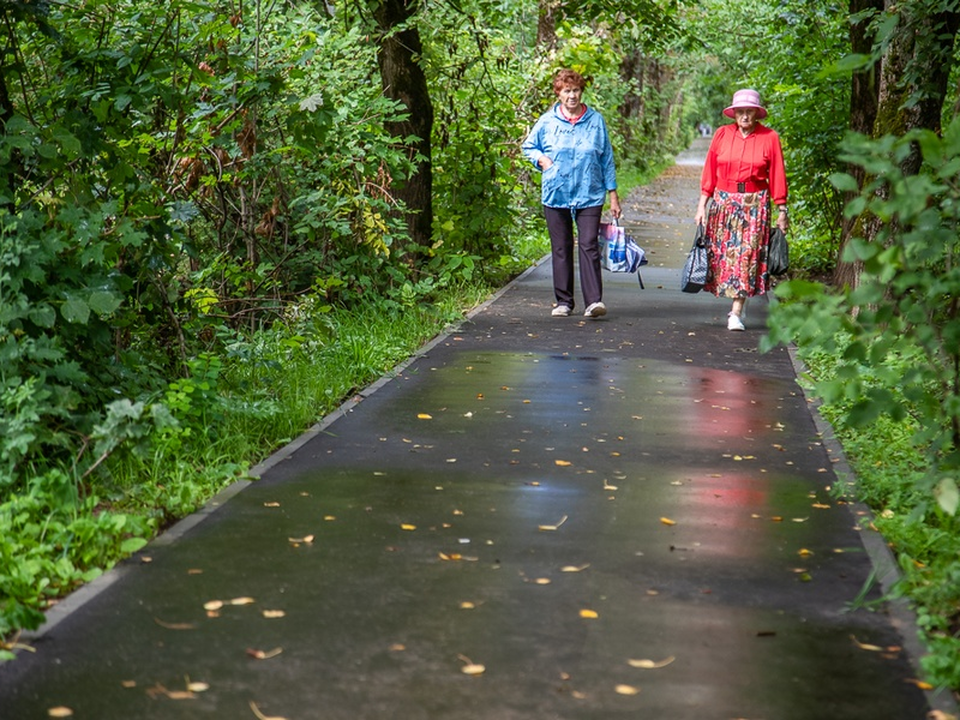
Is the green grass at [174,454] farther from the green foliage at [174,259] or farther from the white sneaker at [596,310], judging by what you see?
the white sneaker at [596,310]

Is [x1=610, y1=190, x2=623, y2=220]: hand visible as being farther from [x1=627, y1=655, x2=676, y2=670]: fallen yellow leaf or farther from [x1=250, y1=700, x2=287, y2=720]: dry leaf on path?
[x1=250, y1=700, x2=287, y2=720]: dry leaf on path

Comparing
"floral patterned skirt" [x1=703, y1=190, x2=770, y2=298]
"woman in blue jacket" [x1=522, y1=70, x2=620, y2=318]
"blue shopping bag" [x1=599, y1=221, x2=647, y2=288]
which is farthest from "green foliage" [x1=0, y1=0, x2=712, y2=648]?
"floral patterned skirt" [x1=703, y1=190, x2=770, y2=298]

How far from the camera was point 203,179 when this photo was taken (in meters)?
9.87

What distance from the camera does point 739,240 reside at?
11.9m

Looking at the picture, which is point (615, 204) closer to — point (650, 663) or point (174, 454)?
point (174, 454)

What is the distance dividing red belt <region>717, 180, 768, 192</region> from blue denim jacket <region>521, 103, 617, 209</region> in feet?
3.76

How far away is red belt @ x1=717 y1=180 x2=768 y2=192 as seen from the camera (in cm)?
1170

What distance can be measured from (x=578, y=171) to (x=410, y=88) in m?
2.34

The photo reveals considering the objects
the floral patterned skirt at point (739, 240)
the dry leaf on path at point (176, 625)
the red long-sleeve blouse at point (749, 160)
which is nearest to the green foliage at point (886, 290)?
the dry leaf on path at point (176, 625)

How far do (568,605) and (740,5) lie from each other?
2313 centimetres

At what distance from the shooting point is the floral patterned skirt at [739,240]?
11.9 m

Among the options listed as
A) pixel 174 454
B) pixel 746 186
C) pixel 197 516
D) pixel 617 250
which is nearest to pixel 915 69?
pixel 746 186

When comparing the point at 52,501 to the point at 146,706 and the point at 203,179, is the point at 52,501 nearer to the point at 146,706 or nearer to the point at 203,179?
the point at 146,706

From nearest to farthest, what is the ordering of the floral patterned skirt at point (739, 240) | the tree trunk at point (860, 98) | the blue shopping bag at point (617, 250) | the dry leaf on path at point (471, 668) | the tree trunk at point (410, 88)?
the dry leaf on path at point (471, 668), the floral patterned skirt at point (739, 240), the tree trunk at point (860, 98), the blue shopping bag at point (617, 250), the tree trunk at point (410, 88)
